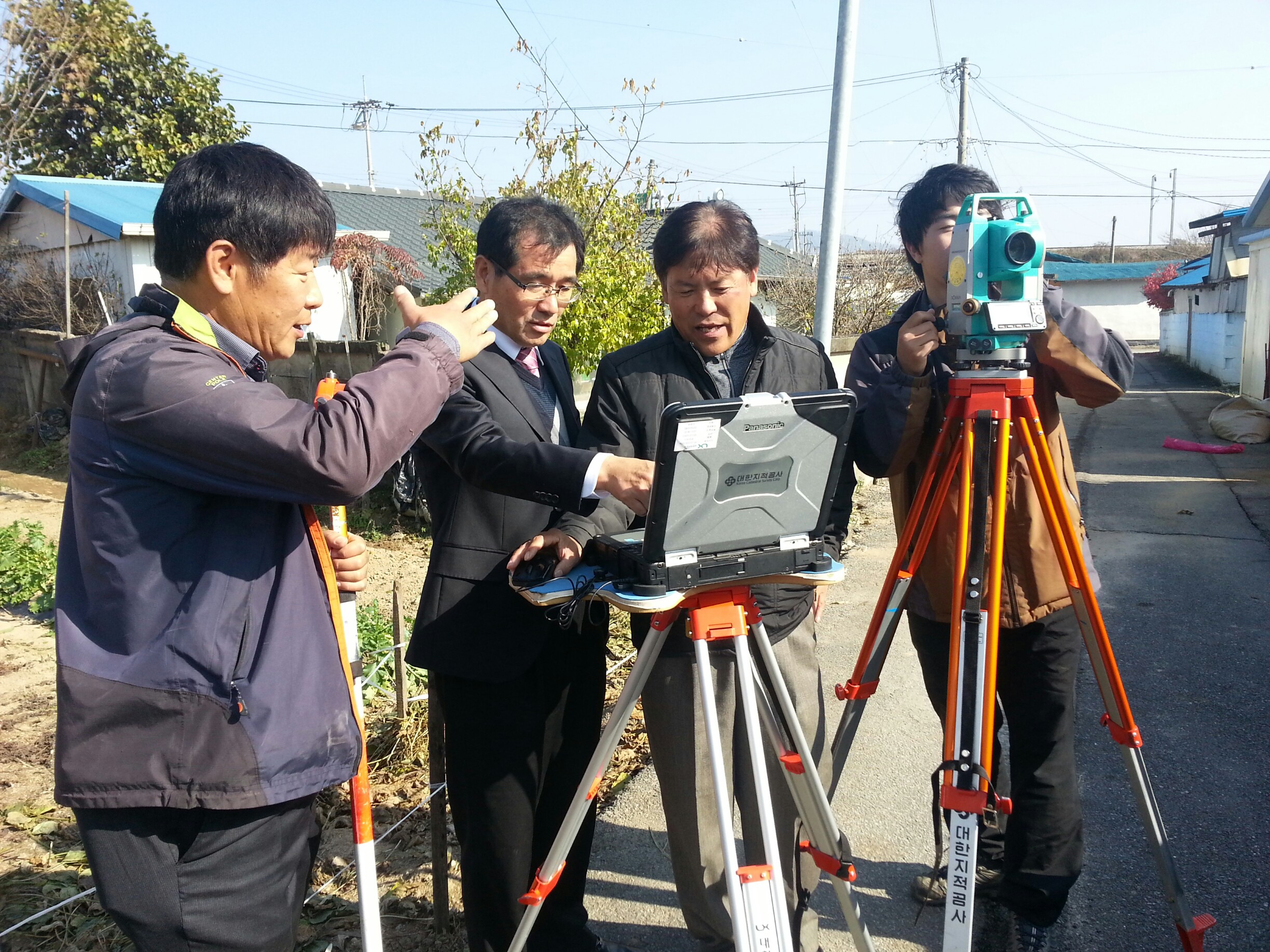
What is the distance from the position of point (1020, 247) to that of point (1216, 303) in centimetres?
2427

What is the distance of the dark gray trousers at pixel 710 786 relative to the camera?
219 centimetres

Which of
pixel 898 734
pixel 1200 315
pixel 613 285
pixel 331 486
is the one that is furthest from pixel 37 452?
pixel 1200 315

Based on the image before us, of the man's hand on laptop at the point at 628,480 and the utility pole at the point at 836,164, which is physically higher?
the utility pole at the point at 836,164

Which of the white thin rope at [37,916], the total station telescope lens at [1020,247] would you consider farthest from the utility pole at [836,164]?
the white thin rope at [37,916]

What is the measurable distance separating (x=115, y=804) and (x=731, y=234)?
5.50 feet

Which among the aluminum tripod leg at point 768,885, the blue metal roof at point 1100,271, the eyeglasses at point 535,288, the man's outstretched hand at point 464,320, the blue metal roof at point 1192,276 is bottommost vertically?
the aluminum tripod leg at point 768,885

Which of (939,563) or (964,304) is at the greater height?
(964,304)

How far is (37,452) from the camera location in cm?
1188

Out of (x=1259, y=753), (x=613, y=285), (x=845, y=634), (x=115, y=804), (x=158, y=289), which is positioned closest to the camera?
(x=115, y=804)

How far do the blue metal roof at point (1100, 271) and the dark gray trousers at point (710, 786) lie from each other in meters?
42.7

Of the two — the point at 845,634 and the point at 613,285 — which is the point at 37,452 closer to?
the point at 613,285

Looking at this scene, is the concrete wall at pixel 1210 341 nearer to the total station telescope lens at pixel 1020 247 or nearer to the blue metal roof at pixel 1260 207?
the blue metal roof at pixel 1260 207

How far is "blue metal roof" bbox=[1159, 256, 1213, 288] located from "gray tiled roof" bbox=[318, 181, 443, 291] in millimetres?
19676

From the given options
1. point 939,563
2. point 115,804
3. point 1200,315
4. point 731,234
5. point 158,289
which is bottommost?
point 115,804
